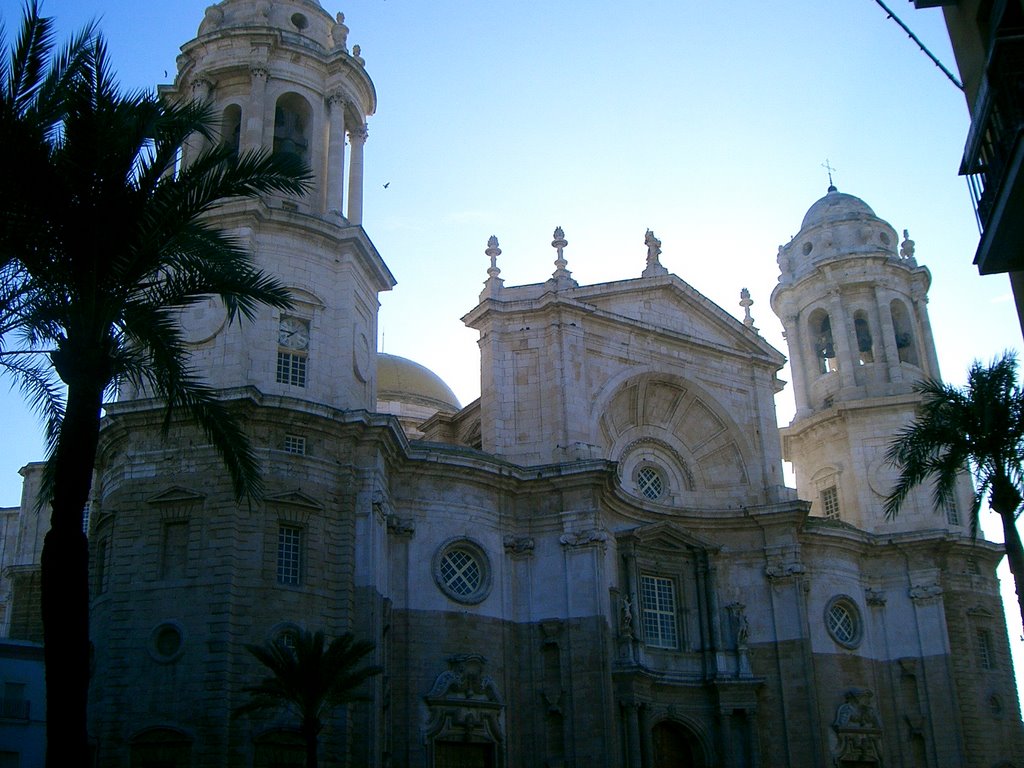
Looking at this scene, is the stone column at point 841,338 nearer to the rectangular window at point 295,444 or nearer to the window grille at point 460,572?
the window grille at point 460,572

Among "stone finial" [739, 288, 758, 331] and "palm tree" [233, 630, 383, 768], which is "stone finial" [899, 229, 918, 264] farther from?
"palm tree" [233, 630, 383, 768]

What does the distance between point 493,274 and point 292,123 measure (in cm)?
754

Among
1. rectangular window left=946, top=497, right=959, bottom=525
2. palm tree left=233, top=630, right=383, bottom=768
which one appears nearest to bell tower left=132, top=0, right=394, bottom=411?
palm tree left=233, top=630, right=383, bottom=768

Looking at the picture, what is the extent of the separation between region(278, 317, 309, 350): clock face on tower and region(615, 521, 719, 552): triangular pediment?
434 inches

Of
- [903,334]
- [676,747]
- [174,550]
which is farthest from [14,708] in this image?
[903,334]

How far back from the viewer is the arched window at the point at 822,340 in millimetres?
46562

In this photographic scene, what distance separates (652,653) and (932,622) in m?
11.2

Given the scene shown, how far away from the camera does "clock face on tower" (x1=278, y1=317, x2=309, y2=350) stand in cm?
2959

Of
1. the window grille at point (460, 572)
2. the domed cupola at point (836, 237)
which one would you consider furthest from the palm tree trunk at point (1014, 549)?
the domed cupola at point (836, 237)

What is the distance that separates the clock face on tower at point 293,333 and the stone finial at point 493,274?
24.4ft

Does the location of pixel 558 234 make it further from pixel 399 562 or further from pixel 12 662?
pixel 12 662

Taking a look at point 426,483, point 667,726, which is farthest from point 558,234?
point 667,726

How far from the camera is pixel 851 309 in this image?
45469mm

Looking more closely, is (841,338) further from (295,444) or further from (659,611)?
(295,444)
